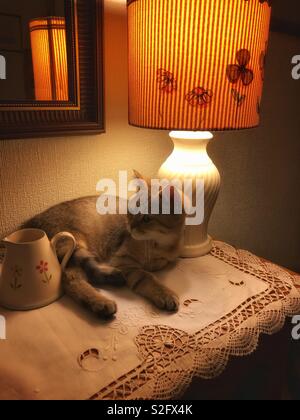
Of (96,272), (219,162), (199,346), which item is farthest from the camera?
(219,162)

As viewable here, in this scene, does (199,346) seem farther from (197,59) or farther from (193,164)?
(197,59)

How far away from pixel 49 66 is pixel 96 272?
460 millimetres

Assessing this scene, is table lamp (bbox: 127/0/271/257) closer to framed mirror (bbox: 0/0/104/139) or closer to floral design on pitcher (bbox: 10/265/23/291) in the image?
framed mirror (bbox: 0/0/104/139)

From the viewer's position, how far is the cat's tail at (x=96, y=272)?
68 cm

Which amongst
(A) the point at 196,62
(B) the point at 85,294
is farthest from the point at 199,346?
(A) the point at 196,62

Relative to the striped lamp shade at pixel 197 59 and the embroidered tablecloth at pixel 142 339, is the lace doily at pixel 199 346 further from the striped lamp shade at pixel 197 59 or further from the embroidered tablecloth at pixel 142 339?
the striped lamp shade at pixel 197 59

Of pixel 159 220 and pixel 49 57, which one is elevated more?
pixel 49 57

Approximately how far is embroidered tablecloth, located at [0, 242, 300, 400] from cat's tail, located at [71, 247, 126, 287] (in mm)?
23

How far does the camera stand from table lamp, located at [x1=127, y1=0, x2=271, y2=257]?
0.59 metres

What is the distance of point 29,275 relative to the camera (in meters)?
0.58

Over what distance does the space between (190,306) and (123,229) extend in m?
0.25

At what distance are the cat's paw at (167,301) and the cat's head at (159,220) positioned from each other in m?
0.13
